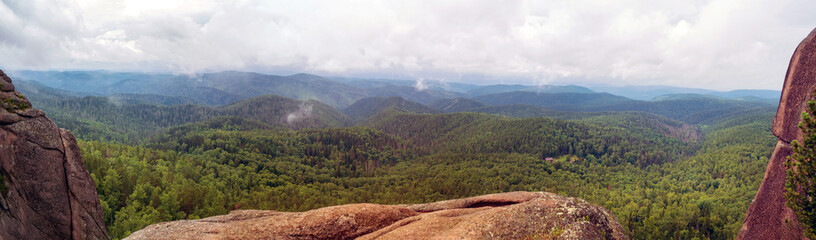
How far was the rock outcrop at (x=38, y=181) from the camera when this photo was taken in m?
24.7

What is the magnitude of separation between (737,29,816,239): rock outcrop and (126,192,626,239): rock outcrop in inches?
1074

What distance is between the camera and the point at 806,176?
863 inches

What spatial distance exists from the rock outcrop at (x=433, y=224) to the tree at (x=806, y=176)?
18.6 m

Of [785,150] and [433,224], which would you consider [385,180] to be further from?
[785,150]

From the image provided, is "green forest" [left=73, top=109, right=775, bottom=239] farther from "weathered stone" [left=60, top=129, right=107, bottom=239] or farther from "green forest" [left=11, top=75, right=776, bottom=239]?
"weathered stone" [left=60, top=129, right=107, bottom=239]

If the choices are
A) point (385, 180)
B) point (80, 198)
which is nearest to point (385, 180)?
point (385, 180)

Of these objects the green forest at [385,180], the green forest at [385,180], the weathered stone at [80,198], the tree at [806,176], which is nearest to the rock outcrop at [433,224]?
the weathered stone at [80,198]

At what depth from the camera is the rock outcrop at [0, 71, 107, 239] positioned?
971 inches

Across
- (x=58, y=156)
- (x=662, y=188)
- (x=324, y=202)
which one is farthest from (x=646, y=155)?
(x=58, y=156)

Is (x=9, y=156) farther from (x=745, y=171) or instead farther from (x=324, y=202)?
(x=745, y=171)

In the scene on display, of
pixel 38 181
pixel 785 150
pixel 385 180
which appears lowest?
pixel 385 180

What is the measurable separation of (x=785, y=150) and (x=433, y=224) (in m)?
40.8

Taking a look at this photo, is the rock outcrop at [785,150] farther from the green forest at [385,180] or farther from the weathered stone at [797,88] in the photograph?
the green forest at [385,180]

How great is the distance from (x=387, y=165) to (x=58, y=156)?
16381 centimetres
